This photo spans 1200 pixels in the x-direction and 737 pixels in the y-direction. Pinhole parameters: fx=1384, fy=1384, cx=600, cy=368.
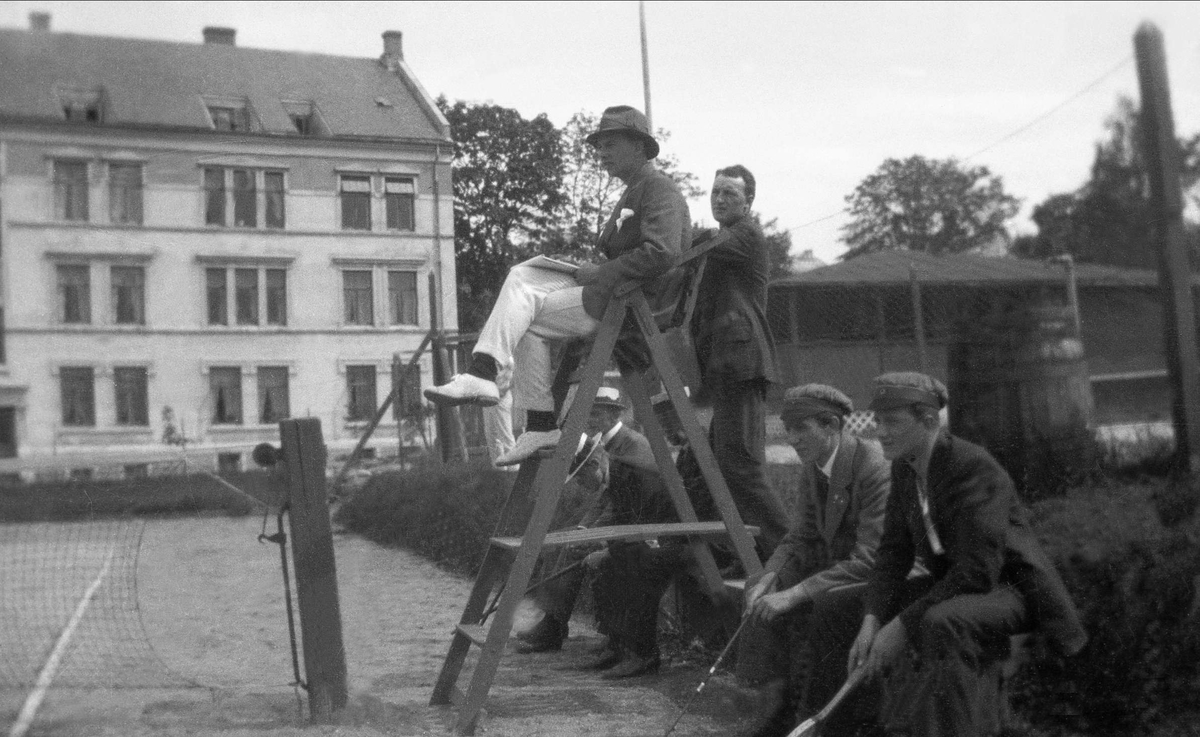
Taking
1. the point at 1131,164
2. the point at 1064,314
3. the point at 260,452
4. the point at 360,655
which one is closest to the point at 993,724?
the point at 1064,314

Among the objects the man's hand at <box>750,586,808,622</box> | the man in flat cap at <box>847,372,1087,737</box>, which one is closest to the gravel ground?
the man's hand at <box>750,586,808,622</box>

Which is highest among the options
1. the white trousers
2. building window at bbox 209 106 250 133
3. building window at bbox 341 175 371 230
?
building window at bbox 209 106 250 133

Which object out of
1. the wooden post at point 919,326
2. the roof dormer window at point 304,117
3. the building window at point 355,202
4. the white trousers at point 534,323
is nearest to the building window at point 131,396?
the building window at point 355,202

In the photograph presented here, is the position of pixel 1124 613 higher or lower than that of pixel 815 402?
lower

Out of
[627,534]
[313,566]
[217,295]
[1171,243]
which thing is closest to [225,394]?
[217,295]

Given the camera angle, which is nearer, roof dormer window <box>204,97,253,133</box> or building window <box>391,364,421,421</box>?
roof dormer window <box>204,97,253,133</box>

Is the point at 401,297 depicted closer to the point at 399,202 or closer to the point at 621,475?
the point at 399,202

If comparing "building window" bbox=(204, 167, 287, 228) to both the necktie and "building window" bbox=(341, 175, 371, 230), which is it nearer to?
"building window" bbox=(341, 175, 371, 230)

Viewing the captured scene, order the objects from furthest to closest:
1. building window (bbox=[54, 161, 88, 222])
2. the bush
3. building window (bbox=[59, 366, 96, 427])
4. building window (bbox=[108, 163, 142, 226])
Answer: building window (bbox=[108, 163, 142, 226])
building window (bbox=[59, 366, 96, 427])
building window (bbox=[54, 161, 88, 222])
the bush
